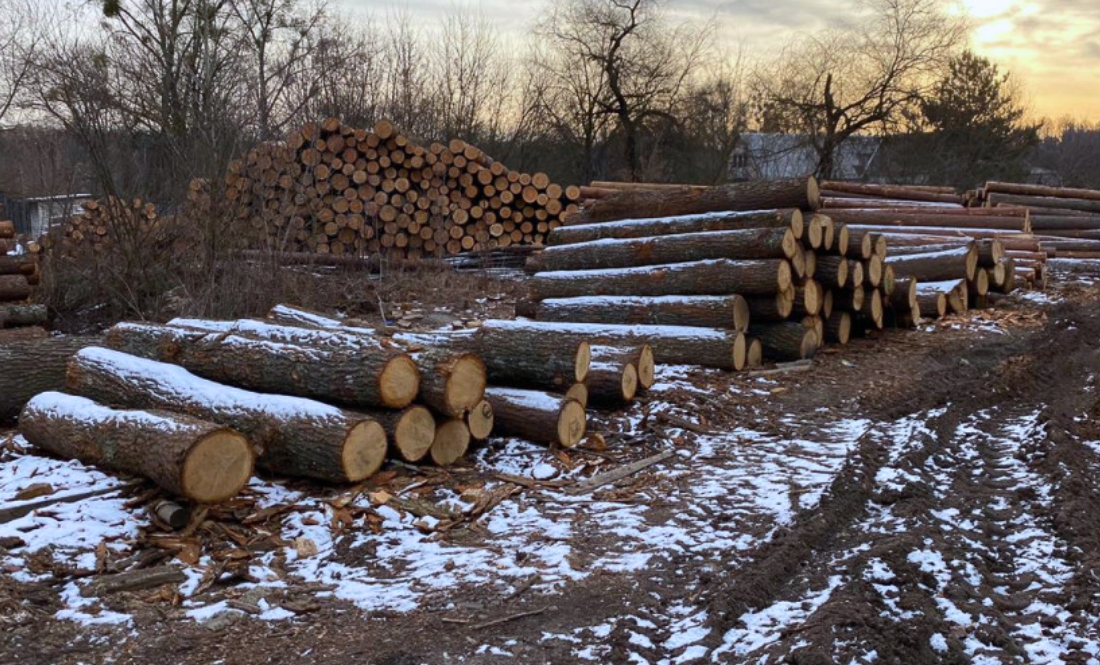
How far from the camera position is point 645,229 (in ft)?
33.8

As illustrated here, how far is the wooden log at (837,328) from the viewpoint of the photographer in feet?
32.1

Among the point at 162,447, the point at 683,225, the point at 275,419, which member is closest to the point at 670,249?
the point at 683,225

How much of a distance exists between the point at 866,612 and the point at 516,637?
145 centimetres

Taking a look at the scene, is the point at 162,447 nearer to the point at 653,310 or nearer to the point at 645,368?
the point at 645,368

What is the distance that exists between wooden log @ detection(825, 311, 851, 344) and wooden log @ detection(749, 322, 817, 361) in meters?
0.79

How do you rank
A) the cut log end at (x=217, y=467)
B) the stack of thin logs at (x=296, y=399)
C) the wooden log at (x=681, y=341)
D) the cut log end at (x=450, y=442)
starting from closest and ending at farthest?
the cut log end at (x=217, y=467)
the stack of thin logs at (x=296, y=399)
the cut log end at (x=450, y=442)
the wooden log at (x=681, y=341)

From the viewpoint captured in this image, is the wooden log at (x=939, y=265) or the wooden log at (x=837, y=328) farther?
the wooden log at (x=939, y=265)

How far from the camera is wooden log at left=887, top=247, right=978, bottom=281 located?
1178 centimetres

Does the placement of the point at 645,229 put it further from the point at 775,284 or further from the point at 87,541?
the point at 87,541

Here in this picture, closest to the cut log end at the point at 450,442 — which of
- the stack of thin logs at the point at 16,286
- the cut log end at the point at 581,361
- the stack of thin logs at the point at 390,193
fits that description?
the cut log end at the point at 581,361

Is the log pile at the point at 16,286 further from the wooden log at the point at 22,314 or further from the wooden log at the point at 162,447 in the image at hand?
the wooden log at the point at 162,447

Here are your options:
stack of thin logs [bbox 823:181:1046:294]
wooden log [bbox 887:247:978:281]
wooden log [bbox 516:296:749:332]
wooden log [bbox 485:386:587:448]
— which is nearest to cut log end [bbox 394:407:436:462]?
wooden log [bbox 485:386:587:448]

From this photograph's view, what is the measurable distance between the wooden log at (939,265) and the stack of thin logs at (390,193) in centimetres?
653

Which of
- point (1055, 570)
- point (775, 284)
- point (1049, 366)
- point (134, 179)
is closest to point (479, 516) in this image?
point (1055, 570)
